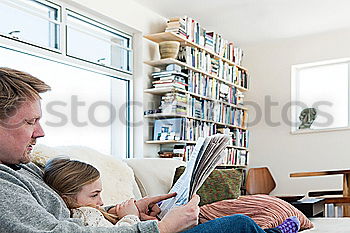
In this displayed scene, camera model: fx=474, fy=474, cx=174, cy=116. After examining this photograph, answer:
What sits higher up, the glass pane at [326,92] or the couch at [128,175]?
the glass pane at [326,92]

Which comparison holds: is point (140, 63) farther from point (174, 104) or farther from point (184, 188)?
point (184, 188)

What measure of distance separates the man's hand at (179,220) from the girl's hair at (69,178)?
0.85 ft

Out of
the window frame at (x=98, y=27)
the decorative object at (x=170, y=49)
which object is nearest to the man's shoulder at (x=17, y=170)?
the window frame at (x=98, y=27)

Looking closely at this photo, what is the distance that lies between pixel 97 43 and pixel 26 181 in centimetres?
358

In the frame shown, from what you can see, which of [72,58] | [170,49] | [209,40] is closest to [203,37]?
[209,40]

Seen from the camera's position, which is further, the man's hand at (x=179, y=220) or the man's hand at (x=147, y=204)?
the man's hand at (x=147, y=204)

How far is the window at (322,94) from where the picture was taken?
6164 mm

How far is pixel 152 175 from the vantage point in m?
→ 2.54

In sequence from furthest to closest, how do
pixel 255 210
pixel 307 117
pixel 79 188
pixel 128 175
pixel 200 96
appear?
1. pixel 307 117
2. pixel 200 96
3. pixel 128 175
4. pixel 255 210
5. pixel 79 188

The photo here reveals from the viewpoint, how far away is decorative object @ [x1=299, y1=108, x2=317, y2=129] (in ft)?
20.6

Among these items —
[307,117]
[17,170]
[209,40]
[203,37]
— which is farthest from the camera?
[307,117]

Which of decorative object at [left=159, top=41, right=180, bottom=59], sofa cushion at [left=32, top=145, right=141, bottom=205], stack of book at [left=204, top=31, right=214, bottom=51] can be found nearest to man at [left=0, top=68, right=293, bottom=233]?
sofa cushion at [left=32, top=145, right=141, bottom=205]

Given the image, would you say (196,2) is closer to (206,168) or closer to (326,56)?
(326,56)

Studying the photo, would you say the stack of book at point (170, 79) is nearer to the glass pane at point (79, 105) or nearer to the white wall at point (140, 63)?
the white wall at point (140, 63)
